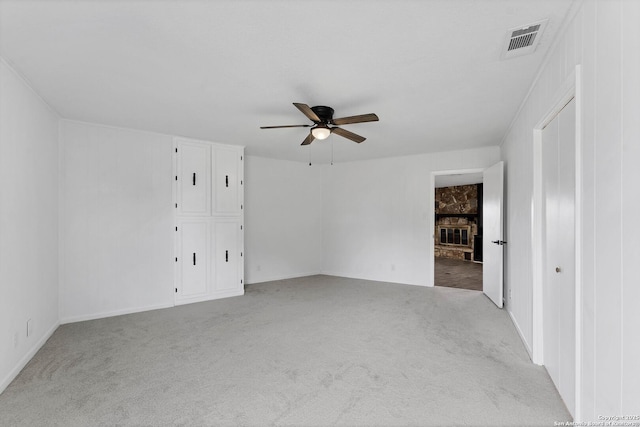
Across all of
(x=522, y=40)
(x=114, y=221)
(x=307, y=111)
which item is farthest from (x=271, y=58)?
(x=114, y=221)

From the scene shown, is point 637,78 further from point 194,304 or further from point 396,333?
point 194,304

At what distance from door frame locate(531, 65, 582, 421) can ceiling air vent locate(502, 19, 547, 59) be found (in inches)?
14.4

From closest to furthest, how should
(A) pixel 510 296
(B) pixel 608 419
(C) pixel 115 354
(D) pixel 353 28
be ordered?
(B) pixel 608 419 < (D) pixel 353 28 < (C) pixel 115 354 < (A) pixel 510 296

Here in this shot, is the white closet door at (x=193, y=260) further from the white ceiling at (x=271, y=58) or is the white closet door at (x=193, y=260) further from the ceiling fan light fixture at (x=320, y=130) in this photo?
the ceiling fan light fixture at (x=320, y=130)

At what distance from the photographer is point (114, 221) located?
4250 millimetres

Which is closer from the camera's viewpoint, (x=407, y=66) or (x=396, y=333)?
(x=407, y=66)

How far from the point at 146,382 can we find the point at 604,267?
3.02 m

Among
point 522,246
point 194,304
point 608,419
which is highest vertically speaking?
point 522,246

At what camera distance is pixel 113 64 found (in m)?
2.47

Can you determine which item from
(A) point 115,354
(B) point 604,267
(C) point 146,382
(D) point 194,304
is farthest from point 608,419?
(D) point 194,304

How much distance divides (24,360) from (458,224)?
10285 mm

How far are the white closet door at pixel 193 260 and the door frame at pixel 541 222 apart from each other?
4251 millimetres

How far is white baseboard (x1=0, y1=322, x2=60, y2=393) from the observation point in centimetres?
243

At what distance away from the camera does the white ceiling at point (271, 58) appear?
5.99 feet
